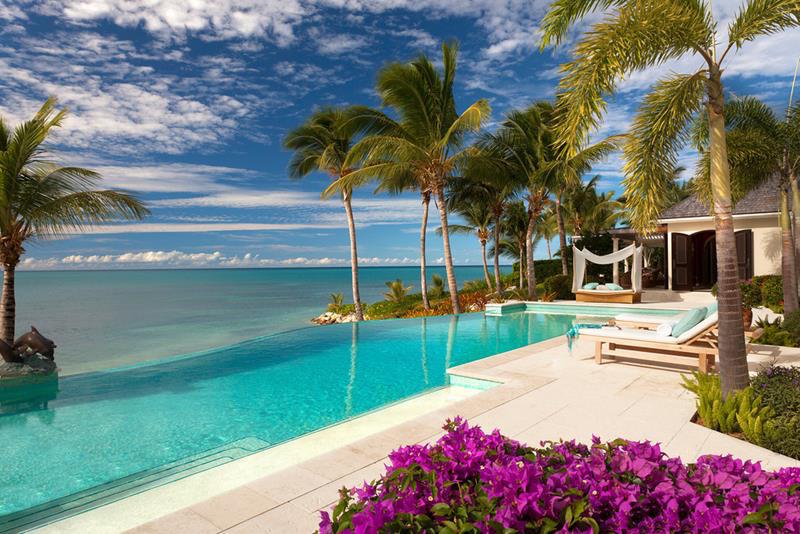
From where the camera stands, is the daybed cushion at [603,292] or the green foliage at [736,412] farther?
the daybed cushion at [603,292]

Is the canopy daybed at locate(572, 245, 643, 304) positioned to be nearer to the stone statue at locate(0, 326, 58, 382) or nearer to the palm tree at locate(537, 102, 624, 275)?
the palm tree at locate(537, 102, 624, 275)

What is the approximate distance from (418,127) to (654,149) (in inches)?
406

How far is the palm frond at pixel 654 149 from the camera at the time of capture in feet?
17.5

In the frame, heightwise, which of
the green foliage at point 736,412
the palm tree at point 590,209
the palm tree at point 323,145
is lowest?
the green foliage at point 736,412

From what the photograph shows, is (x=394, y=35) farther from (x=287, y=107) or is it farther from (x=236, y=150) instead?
(x=236, y=150)

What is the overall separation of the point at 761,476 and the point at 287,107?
3171cm

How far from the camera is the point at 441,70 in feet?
49.4

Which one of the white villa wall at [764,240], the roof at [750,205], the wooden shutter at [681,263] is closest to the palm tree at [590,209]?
the wooden shutter at [681,263]

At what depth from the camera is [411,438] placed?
161 inches

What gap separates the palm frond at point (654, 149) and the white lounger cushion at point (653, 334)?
169 centimetres

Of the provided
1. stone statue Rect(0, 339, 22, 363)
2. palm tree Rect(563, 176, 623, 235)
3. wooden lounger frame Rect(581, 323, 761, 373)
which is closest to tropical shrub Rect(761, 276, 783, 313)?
wooden lounger frame Rect(581, 323, 761, 373)

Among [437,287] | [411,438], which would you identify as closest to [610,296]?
[437,287]

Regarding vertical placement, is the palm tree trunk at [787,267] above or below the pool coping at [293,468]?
above

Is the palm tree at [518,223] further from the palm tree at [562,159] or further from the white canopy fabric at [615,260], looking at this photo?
the white canopy fabric at [615,260]
